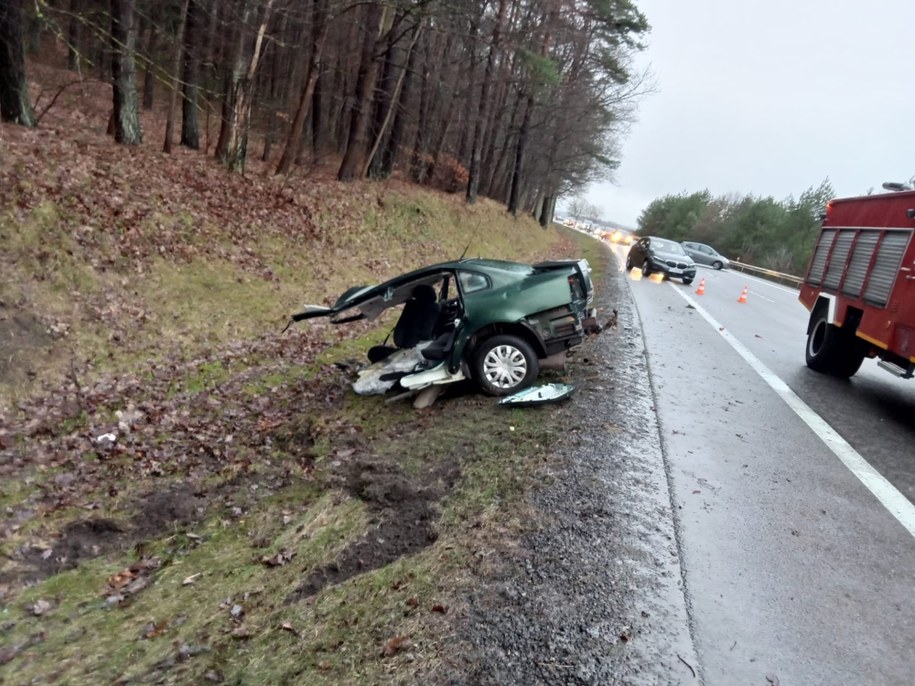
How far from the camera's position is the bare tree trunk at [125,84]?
12.2 metres

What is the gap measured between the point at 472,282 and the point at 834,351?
6055 millimetres

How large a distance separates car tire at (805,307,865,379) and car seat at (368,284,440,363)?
611 cm

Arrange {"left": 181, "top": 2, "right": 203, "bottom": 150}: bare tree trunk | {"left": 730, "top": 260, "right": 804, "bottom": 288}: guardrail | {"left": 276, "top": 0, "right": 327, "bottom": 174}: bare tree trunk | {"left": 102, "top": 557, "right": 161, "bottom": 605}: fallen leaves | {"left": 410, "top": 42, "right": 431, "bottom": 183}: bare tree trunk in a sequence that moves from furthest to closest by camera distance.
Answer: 1. {"left": 730, "top": 260, "right": 804, "bottom": 288}: guardrail
2. {"left": 410, "top": 42, "right": 431, "bottom": 183}: bare tree trunk
3. {"left": 181, "top": 2, "right": 203, "bottom": 150}: bare tree trunk
4. {"left": 276, "top": 0, "right": 327, "bottom": 174}: bare tree trunk
5. {"left": 102, "top": 557, "right": 161, "bottom": 605}: fallen leaves

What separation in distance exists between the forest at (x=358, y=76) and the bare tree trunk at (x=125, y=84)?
0.10 ft

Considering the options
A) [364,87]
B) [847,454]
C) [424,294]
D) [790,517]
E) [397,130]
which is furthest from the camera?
[397,130]

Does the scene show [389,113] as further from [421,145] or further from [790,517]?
[790,517]

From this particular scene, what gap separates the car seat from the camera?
8.13 metres

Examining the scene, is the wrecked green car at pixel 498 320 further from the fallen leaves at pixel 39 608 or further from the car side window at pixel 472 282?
the fallen leaves at pixel 39 608

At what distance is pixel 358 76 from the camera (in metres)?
19.0

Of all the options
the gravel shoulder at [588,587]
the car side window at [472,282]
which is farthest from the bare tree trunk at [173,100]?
the gravel shoulder at [588,587]

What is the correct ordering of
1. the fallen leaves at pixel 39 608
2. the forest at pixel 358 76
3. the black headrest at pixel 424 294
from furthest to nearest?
the forest at pixel 358 76 → the black headrest at pixel 424 294 → the fallen leaves at pixel 39 608

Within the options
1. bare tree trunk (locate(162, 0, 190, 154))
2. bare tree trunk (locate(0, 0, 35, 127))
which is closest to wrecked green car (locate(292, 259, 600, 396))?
bare tree trunk (locate(0, 0, 35, 127))

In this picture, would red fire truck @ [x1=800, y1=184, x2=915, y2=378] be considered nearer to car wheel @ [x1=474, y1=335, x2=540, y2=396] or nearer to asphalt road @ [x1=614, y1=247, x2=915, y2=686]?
asphalt road @ [x1=614, y1=247, x2=915, y2=686]

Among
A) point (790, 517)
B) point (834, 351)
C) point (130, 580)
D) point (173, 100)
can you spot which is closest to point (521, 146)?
point (173, 100)
